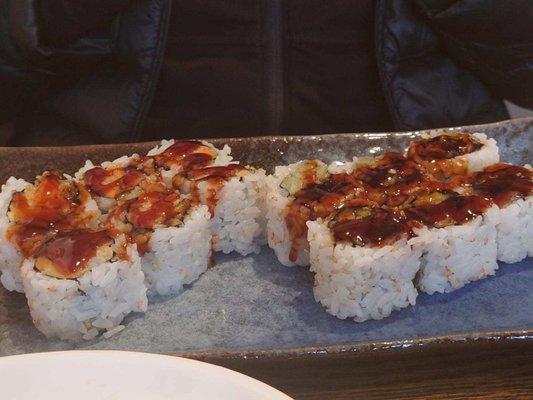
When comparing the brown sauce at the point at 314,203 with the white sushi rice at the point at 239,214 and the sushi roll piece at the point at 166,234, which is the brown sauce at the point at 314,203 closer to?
the white sushi rice at the point at 239,214

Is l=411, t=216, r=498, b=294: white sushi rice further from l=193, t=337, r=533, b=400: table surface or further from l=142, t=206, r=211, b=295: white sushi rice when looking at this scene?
l=142, t=206, r=211, b=295: white sushi rice

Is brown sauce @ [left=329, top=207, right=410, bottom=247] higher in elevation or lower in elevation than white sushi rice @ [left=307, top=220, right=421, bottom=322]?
higher

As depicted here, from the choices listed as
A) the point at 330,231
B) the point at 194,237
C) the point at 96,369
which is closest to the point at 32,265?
the point at 194,237

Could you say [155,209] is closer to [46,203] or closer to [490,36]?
[46,203]

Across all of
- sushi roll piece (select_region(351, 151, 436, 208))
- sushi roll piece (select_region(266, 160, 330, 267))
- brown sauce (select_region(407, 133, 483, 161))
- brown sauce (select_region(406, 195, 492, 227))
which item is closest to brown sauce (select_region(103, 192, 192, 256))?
sushi roll piece (select_region(266, 160, 330, 267))

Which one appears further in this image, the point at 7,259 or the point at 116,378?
the point at 7,259

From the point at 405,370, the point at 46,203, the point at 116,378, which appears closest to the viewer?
the point at 116,378

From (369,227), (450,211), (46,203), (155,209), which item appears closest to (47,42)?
(46,203)

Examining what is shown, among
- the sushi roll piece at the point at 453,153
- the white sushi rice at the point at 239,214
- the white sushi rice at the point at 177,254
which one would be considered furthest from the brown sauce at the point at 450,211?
the white sushi rice at the point at 177,254
